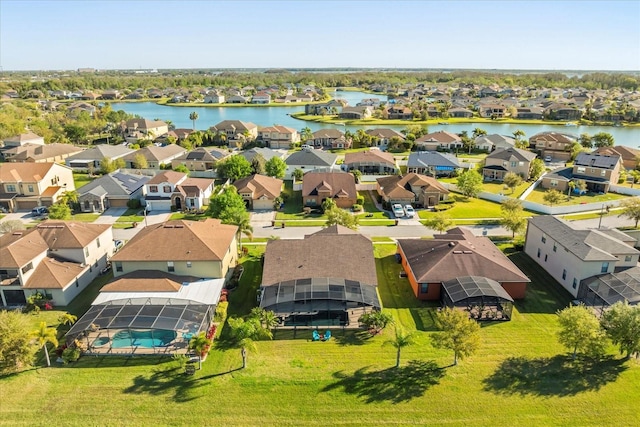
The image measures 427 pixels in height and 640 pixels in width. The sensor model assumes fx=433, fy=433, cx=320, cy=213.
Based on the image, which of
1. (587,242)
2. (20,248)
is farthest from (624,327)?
(20,248)

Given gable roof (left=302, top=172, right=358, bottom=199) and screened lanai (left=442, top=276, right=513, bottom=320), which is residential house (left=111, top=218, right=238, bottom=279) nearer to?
screened lanai (left=442, top=276, right=513, bottom=320)

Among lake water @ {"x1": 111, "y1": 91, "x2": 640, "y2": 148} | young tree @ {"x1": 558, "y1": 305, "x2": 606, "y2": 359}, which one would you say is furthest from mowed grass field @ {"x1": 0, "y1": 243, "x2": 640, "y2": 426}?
lake water @ {"x1": 111, "y1": 91, "x2": 640, "y2": 148}

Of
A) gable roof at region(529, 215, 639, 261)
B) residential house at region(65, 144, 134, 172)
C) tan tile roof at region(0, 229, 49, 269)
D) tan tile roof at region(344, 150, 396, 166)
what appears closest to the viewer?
tan tile roof at region(0, 229, 49, 269)

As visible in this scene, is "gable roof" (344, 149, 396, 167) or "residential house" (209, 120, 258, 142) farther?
"residential house" (209, 120, 258, 142)

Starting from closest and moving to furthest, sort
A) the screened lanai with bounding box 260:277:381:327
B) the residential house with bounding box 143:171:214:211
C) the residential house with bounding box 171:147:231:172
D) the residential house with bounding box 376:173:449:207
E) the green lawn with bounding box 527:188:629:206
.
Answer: the screened lanai with bounding box 260:277:381:327 < the residential house with bounding box 143:171:214:211 < the residential house with bounding box 376:173:449:207 < the green lawn with bounding box 527:188:629:206 < the residential house with bounding box 171:147:231:172

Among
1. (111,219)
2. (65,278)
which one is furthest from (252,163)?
(65,278)

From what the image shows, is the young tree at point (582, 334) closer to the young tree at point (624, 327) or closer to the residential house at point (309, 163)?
the young tree at point (624, 327)

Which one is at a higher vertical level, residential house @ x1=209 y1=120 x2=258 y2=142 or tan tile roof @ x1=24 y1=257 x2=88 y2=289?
residential house @ x1=209 y1=120 x2=258 y2=142

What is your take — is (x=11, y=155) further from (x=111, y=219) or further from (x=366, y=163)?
(x=366, y=163)
